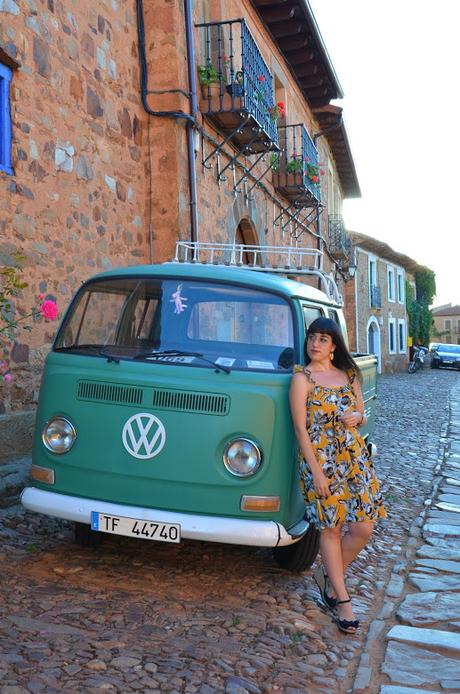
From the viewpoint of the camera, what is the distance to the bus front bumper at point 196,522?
3447 mm

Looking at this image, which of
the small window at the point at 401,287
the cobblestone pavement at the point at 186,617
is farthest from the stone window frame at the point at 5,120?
the small window at the point at 401,287

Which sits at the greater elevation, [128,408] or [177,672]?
[128,408]

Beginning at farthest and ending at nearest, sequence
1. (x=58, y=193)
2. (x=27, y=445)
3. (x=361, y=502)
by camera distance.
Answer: (x=58, y=193)
(x=27, y=445)
(x=361, y=502)

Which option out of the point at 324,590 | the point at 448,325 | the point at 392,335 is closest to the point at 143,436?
the point at 324,590

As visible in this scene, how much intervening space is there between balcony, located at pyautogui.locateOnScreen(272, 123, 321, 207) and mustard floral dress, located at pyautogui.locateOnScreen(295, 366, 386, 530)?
1124cm

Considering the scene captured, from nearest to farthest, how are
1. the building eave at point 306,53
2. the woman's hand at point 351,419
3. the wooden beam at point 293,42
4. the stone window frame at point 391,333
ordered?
the woman's hand at point 351,419 < the building eave at point 306,53 < the wooden beam at point 293,42 < the stone window frame at point 391,333

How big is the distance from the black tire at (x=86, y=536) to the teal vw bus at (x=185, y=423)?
591mm

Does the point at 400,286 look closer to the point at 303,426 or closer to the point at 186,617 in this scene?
the point at 303,426

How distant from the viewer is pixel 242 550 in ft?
15.0

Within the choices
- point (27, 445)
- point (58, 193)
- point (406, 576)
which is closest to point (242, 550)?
point (406, 576)

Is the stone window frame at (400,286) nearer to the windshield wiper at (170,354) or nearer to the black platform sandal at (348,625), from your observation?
the windshield wiper at (170,354)

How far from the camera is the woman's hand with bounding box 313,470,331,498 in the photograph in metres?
3.38

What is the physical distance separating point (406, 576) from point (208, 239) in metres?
6.78

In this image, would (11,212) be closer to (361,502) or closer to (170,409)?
(170,409)
